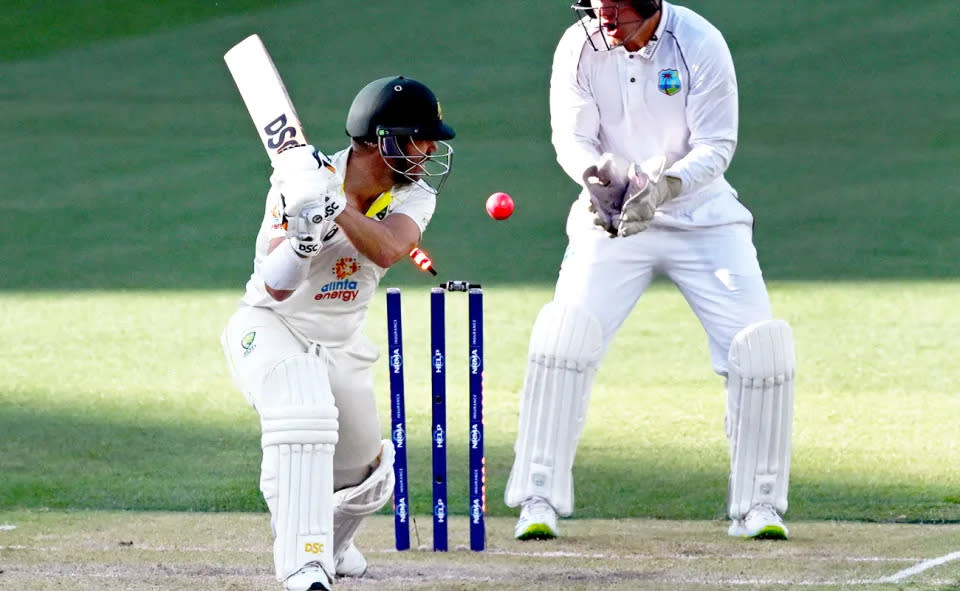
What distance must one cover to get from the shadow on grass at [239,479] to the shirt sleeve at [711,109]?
1.31 meters

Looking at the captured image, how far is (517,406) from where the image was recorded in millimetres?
7582

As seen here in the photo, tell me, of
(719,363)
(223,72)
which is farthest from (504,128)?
(719,363)

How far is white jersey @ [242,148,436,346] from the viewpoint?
14.7 feet

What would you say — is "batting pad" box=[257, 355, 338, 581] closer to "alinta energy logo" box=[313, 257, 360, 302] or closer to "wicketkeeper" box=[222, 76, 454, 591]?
"wicketkeeper" box=[222, 76, 454, 591]

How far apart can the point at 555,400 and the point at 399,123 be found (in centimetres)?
126

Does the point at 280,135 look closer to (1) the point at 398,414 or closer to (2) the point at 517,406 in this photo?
(1) the point at 398,414

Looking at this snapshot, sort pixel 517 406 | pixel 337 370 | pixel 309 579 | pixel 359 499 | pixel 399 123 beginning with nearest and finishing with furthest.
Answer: pixel 309 579, pixel 399 123, pixel 337 370, pixel 359 499, pixel 517 406

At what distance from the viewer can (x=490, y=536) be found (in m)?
5.44

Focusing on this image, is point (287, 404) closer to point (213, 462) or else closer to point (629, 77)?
point (629, 77)

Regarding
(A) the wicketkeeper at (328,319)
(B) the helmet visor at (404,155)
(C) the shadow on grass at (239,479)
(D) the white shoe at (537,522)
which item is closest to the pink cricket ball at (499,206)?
(A) the wicketkeeper at (328,319)

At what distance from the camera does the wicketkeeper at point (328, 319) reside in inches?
164

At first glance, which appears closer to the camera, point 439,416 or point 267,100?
point 267,100

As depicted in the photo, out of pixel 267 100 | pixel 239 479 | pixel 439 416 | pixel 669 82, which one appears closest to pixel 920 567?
pixel 439 416

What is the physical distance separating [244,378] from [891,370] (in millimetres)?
4623
